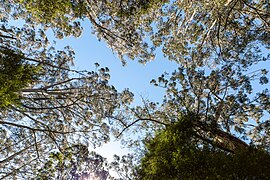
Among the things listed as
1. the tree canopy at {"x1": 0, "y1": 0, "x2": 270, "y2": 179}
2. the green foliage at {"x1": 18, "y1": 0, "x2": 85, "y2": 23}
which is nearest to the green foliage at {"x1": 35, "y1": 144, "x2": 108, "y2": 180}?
the tree canopy at {"x1": 0, "y1": 0, "x2": 270, "y2": 179}

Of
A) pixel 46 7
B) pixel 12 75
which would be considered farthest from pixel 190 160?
pixel 46 7

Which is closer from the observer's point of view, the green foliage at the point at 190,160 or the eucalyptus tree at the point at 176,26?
the green foliage at the point at 190,160

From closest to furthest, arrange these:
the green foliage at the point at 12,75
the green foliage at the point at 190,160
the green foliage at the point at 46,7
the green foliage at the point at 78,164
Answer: the green foliage at the point at 190,160, the green foliage at the point at 12,75, the green foliage at the point at 46,7, the green foliage at the point at 78,164

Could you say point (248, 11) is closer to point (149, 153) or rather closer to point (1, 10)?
point (149, 153)

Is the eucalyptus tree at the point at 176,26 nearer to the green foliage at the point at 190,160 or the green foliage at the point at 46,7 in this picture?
the green foliage at the point at 46,7

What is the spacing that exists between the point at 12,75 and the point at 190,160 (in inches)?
181

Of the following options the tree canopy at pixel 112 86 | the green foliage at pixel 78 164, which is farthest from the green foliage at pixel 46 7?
the green foliage at pixel 78 164

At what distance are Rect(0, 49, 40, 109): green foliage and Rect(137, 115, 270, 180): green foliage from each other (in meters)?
3.50

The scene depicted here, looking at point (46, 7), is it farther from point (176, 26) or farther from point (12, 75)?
point (176, 26)

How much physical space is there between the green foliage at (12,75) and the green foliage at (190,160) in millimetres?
3496

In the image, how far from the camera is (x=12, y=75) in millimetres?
5633

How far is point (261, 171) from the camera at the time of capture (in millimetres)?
3533

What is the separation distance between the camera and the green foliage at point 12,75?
212 inches

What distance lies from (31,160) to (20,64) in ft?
25.2
